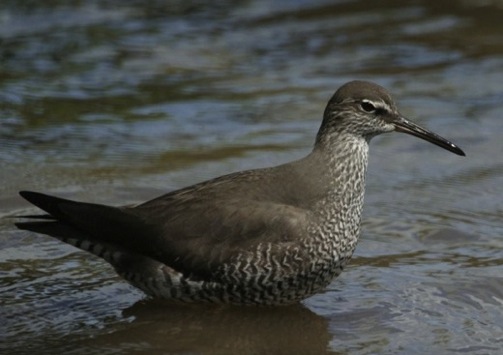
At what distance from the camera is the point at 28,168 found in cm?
961

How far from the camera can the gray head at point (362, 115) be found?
7477mm

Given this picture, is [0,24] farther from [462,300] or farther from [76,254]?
[462,300]

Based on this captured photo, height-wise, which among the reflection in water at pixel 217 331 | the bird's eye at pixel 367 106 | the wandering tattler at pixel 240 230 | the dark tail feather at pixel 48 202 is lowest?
the reflection in water at pixel 217 331

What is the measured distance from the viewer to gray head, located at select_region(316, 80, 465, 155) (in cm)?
748

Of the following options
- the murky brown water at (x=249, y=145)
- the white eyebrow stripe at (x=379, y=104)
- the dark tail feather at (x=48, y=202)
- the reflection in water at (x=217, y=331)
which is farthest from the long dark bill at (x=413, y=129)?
the dark tail feather at (x=48, y=202)

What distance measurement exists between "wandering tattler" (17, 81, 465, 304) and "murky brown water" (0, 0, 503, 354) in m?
0.25

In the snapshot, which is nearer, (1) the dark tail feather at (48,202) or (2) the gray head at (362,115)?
(1) the dark tail feather at (48,202)

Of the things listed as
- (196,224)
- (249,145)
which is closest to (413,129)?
(196,224)

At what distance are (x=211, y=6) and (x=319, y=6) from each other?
4.14ft

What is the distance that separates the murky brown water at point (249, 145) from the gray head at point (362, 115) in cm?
90

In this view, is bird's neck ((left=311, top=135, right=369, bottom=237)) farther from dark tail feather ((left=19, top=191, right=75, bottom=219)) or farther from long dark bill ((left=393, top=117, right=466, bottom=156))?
dark tail feather ((left=19, top=191, right=75, bottom=219))

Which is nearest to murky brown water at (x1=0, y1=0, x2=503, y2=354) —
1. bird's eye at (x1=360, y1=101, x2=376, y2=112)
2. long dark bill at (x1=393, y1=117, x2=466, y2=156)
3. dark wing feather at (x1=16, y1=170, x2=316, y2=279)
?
dark wing feather at (x1=16, y1=170, x2=316, y2=279)

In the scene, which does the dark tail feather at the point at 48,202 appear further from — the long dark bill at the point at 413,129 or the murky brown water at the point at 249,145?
the long dark bill at the point at 413,129

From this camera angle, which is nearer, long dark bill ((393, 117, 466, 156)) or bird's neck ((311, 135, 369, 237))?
bird's neck ((311, 135, 369, 237))
